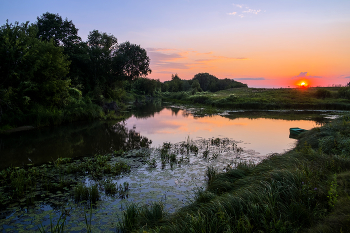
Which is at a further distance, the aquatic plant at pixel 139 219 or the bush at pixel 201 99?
the bush at pixel 201 99

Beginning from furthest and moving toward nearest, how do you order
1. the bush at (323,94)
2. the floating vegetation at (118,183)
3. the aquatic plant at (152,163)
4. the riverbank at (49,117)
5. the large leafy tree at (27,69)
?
the bush at (323,94)
the riverbank at (49,117)
the large leafy tree at (27,69)
the aquatic plant at (152,163)
the floating vegetation at (118,183)

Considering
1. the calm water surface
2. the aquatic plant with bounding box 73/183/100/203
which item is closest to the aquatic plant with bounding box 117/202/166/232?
the calm water surface

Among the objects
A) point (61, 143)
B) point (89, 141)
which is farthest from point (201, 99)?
point (61, 143)

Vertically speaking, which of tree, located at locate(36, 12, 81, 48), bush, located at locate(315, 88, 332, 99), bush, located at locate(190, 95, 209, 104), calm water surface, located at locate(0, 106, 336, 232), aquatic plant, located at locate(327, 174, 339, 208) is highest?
tree, located at locate(36, 12, 81, 48)

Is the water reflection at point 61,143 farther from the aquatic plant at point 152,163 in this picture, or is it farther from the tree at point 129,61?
the tree at point 129,61

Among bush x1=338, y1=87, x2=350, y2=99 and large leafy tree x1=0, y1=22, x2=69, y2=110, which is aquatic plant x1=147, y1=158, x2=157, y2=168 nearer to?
large leafy tree x1=0, y1=22, x2=69, y2=110

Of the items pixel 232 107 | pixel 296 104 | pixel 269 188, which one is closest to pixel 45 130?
pixel 269 188

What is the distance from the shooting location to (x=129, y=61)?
98.6 ft

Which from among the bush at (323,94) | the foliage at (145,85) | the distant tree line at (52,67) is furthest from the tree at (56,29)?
the foliage at (145,85)

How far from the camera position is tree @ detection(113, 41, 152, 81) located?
29875 millimetres

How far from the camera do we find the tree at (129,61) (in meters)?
29.9

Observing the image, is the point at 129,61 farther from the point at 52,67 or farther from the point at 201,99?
the point at 201,99

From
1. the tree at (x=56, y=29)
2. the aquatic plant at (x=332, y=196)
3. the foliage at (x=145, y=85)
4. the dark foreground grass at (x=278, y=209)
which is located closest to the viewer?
the dark foreground grass at (x=278, y=209)

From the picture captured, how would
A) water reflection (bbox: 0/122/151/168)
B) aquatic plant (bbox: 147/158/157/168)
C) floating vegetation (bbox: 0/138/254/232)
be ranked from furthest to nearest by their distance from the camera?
water reflection (bbox: 0/122/151/168), aquatic plant (bbox: 147/158/157/168), floating vegetation (bbox: 0/138/254/232)
